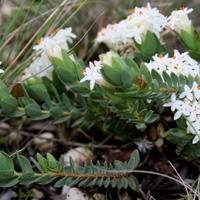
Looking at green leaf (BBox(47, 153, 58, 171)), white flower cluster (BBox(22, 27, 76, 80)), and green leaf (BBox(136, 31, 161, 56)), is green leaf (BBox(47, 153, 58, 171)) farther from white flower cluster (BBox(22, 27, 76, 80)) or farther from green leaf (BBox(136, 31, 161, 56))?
green leaf (BBox(136, 31, 161, 56))

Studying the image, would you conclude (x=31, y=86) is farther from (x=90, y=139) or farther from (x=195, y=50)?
(x=195, y=50)

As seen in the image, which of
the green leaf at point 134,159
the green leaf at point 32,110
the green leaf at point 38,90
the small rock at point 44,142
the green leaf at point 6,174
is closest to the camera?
the green leaf at point 6,174

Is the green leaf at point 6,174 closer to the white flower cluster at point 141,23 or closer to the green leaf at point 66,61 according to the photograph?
the green leaf at point 66,61

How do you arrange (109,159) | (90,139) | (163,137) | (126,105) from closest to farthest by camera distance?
(126,105) < (163,137) < (109,159) < (90,139)

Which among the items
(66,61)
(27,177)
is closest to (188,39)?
(66,61)

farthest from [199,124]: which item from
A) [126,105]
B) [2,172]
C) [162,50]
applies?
[2,172]

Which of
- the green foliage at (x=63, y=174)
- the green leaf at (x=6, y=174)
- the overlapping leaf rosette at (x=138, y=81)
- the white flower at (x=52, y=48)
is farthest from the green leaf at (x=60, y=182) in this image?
the white flower at (x=52, y=48)
